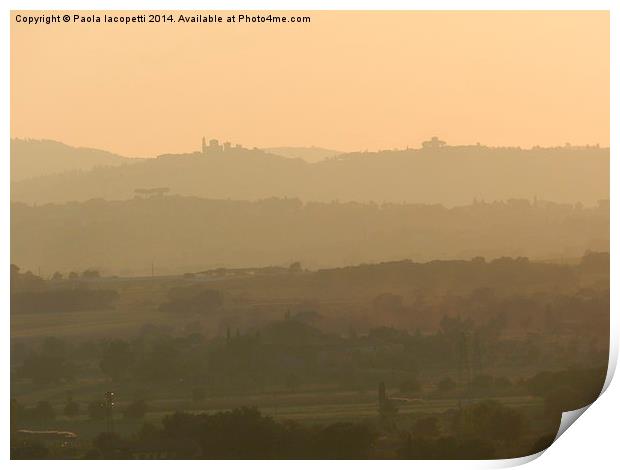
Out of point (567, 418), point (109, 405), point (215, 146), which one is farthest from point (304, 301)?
point (567, 418)

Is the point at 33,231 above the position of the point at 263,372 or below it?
above

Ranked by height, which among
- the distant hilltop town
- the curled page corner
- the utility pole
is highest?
the distant hilltop town

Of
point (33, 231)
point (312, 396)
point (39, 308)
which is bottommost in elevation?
point (312, 396)

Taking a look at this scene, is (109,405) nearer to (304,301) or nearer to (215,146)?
(304,301)

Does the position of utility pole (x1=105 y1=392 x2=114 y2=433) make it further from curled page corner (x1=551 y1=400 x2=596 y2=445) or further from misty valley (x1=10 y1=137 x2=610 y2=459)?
curled page corner (x1=551 y1=400 x2=596 y2=445)

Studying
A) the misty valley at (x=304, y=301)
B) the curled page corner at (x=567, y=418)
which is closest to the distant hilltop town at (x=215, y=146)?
the misty valley at (x=304, y=301)

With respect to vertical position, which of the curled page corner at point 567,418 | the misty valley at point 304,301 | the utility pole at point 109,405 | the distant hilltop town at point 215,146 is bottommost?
the curled page corner at point 567,418

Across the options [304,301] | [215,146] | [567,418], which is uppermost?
[215,146]

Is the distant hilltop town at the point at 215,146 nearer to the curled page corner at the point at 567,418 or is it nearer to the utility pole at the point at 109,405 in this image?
the utility pole at the point at 109,405

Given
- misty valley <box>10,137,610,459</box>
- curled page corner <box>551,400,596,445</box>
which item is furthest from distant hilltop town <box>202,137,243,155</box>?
curled page corner <box>551,400,596,445</box>
